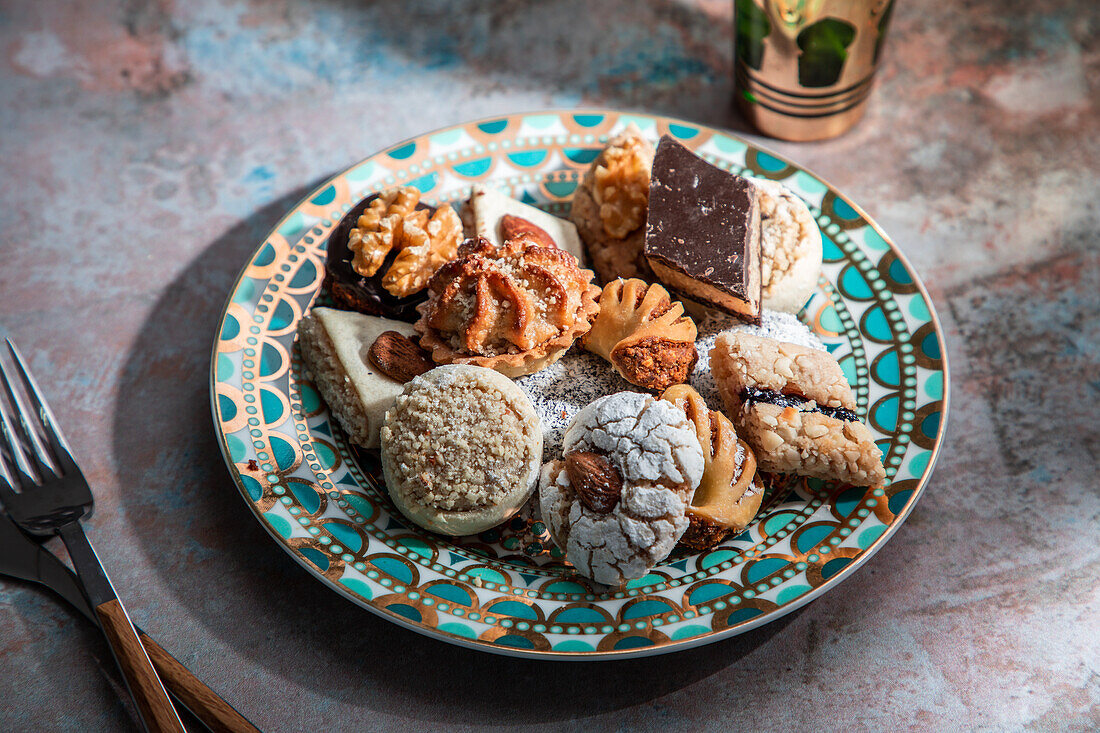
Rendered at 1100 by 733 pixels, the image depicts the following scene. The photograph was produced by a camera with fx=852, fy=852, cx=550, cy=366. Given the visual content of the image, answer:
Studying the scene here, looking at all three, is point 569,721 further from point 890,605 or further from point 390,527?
point 890,605

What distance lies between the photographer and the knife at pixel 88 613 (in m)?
1.64

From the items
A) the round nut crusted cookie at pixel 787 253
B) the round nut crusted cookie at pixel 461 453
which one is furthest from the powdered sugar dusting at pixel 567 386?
the round nut crusted cookie at pixel 787 253

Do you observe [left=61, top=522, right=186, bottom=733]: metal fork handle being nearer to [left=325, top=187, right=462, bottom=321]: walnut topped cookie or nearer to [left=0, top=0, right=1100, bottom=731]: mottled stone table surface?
[left=0, top=0, right=1100, bottom=731]: mottled stone table surface

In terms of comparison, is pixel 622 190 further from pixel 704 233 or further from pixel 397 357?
pixel 397 357

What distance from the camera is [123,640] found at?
1692 millimetres

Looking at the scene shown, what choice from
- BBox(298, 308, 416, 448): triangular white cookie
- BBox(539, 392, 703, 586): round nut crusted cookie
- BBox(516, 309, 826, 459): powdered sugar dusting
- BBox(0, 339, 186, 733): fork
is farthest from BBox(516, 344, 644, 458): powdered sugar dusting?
BBox(0, 339, 186, 733): fork

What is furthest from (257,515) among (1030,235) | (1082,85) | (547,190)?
(1082,85)

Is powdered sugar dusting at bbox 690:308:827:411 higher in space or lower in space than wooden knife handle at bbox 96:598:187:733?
higher

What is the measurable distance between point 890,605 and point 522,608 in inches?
31.8

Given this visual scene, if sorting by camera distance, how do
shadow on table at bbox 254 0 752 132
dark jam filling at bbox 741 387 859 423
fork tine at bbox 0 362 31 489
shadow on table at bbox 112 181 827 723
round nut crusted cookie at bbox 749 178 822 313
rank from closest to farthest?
shadow on table at bbox 112 181 827 723 < dark jam filling at bbox 741 387 859 423 < fork tine at bbox 0 362 31 489 < round nut crusted cookie at bbox 749 178 822 313 < shadow on table at bbox 254 0 752 132

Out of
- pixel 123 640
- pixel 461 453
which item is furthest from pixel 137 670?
pixel 461 453

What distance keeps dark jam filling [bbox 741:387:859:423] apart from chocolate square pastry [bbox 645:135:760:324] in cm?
24

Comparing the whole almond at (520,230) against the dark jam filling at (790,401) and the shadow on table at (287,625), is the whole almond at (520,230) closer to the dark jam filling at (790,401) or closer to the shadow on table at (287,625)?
the dark jam filling at (790,401)

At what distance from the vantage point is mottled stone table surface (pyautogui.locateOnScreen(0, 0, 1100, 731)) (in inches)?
67.9
